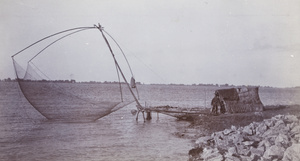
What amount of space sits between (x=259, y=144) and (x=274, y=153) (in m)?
1.11

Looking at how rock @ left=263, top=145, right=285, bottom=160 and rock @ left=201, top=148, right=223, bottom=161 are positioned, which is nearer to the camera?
rock @ left=263, top=145, right=285, bottom=160

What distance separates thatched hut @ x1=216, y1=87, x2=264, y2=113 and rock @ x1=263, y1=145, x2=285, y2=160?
7948 millimetres

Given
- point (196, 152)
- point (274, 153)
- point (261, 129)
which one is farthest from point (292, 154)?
point (196, 152)

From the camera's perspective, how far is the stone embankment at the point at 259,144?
21.3ft

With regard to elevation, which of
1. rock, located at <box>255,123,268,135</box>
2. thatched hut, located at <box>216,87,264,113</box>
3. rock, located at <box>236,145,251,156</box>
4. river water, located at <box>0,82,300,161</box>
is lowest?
river water, located at <box>0,82,300,161</box>

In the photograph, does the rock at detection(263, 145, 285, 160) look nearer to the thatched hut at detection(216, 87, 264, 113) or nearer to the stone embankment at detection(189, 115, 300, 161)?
the stone embankment at detection(189, 115, 300, 161)

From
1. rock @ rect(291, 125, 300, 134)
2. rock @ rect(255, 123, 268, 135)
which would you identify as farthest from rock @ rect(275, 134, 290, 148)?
rock @ rect(255, 123, 268, 135)

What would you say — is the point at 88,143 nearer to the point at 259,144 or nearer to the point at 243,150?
the point at 243,150

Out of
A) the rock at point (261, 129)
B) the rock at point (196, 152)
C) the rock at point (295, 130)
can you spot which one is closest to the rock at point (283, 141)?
the rock at point (295, 130)

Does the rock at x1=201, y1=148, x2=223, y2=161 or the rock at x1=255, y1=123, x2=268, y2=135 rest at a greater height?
the rock at x1=255, y1=123, x2=268, y2=135

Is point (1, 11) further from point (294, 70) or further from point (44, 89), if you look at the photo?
point (294, 70)

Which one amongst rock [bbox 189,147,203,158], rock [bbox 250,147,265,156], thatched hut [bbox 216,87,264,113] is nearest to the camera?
rock [bbox 250,147,265,156]

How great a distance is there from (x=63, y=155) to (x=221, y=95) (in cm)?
911

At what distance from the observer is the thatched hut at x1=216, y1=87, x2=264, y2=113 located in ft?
47.8
